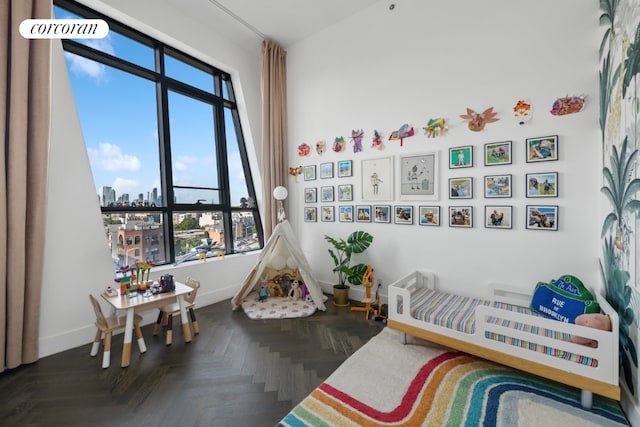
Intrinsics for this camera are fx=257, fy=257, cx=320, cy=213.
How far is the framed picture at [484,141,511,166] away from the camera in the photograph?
2.49 meters

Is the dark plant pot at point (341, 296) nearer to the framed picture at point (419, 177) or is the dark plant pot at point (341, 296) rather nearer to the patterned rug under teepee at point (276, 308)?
the patterned rug under teepee at point (276, 308)

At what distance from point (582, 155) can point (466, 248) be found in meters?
1.23

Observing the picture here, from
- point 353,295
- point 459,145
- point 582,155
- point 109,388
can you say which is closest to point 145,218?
point 109,388

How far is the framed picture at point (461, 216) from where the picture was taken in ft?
8.86

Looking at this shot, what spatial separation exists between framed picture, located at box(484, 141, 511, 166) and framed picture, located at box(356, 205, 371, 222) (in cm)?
141

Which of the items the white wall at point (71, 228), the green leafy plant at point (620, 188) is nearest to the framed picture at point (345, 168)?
the green leafy plant at point (620, 188)

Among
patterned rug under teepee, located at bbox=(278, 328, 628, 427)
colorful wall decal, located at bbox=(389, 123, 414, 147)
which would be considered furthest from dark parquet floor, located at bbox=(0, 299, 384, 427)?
colorful wall decal, located at bbox=(389, 123, 414, 147)

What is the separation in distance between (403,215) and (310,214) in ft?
4.75

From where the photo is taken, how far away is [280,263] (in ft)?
11.8

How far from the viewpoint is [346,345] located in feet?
7.88

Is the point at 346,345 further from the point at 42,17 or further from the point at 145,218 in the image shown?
the point at 42,17

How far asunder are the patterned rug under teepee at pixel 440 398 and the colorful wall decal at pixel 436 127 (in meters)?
2.23

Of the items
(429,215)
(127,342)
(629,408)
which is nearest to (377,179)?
(429,215)

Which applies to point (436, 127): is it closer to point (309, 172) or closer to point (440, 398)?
point (309, 172)
